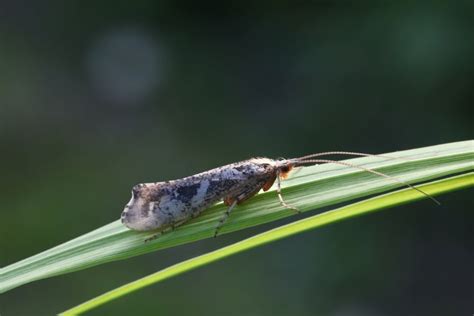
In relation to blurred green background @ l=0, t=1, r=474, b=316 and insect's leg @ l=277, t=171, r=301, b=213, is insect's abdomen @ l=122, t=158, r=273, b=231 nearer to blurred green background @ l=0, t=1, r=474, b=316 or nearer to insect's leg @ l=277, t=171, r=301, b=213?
insect's leg @ l=277, t=171, r=301, b=213

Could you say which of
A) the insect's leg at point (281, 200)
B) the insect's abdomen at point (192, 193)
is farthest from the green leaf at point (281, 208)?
the insect's abdomen at point (192, 193)

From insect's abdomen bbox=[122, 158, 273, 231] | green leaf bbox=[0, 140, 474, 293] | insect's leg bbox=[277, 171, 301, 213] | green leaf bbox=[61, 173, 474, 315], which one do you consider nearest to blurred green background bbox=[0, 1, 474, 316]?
insect's abdomen bbox=[122, 158, 273, 231]

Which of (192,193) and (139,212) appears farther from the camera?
(192,193)

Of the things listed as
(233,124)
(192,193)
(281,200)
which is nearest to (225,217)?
(281,200)

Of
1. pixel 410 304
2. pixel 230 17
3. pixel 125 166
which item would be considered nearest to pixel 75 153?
pixel 125 166

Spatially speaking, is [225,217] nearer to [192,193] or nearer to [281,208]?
[281,208]

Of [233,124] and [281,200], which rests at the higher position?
[233,124]

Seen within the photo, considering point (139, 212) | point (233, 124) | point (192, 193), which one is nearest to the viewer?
point (139, 212)

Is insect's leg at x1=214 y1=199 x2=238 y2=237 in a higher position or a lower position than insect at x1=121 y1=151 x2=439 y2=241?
lower

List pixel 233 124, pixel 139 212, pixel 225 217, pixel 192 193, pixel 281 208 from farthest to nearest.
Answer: pixel 233 124 → pixel 192 193 → pixel 139 212 → pixel 225 217 → pixel 281 208
